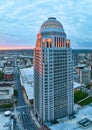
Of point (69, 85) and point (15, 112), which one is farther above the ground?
point (69, 85)

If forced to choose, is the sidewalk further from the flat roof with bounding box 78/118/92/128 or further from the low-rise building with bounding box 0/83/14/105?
the low-rise building with bounding box 0/83/14/105

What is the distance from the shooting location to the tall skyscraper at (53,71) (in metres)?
60.3

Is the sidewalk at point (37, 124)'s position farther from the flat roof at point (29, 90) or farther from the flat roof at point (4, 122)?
the flat roof at point (29, 90)

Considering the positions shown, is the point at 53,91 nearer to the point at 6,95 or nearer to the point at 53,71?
the point at 53,71

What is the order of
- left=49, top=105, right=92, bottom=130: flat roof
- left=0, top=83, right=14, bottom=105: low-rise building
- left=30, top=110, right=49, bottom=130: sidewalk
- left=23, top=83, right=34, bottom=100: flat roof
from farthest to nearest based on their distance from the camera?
1. left=0, top=83, right=14, bottom=105: low-rise building
2. left=23, top=83, right=34, bottom=100: flat roof
3. left=30, top=110, right=49, bottom=130: sidewalk
4. left=49, top=105, right=92, bottom=130: flat roof

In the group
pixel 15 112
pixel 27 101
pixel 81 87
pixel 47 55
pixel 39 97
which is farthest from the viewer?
pixel 81 87

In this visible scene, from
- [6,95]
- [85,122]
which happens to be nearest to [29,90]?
[6,95]

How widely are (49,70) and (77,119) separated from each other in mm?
18924

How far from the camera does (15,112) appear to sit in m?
72.8

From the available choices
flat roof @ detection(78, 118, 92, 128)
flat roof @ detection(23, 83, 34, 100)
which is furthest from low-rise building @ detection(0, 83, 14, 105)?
flat roof @ detection(78, 118, 92, 128)

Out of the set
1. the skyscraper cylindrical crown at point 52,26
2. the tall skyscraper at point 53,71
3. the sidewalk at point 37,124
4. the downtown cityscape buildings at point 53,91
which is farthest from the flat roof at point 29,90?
the skyscraper cylindrical crown at point 52,26

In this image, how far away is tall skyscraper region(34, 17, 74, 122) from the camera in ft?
198

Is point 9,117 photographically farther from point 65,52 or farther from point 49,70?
point 65,52

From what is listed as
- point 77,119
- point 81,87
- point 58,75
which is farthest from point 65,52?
point 81,87
